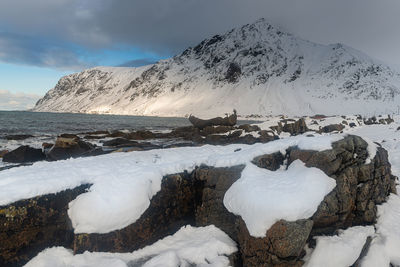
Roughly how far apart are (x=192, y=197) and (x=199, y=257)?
252cm

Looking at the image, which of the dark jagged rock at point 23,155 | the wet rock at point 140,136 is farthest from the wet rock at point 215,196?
the wet rock at point 140,136

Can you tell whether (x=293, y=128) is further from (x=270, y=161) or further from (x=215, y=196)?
(x=215, y=196)

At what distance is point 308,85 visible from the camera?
160 m

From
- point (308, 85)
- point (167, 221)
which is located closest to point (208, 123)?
point (167, 221)

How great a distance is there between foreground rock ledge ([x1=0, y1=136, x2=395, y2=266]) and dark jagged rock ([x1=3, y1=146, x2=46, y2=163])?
10805 mm

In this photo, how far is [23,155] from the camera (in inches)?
593

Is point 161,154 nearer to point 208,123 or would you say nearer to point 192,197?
point 192,197

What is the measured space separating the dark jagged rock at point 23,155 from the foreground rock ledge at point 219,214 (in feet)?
35.4

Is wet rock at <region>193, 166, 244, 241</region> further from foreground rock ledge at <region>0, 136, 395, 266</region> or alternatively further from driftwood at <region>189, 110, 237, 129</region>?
driftwood at <region>189, 110, 237, 129</region>

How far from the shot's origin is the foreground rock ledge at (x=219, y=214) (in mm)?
5941

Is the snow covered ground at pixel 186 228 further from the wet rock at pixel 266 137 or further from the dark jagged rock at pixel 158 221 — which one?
the wet rock at pixel 266 137

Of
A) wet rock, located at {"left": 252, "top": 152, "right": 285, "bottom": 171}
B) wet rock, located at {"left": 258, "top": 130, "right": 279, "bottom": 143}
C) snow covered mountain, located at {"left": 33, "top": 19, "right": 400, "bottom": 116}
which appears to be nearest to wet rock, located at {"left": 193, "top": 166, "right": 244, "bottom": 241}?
wet rock, located at {"left": 252, "top": 152, "right": 285, "bottom": 171}

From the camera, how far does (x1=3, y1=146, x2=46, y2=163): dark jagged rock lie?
1484 cm

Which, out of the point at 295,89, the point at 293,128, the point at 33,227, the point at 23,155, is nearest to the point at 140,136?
the point at 23,155
